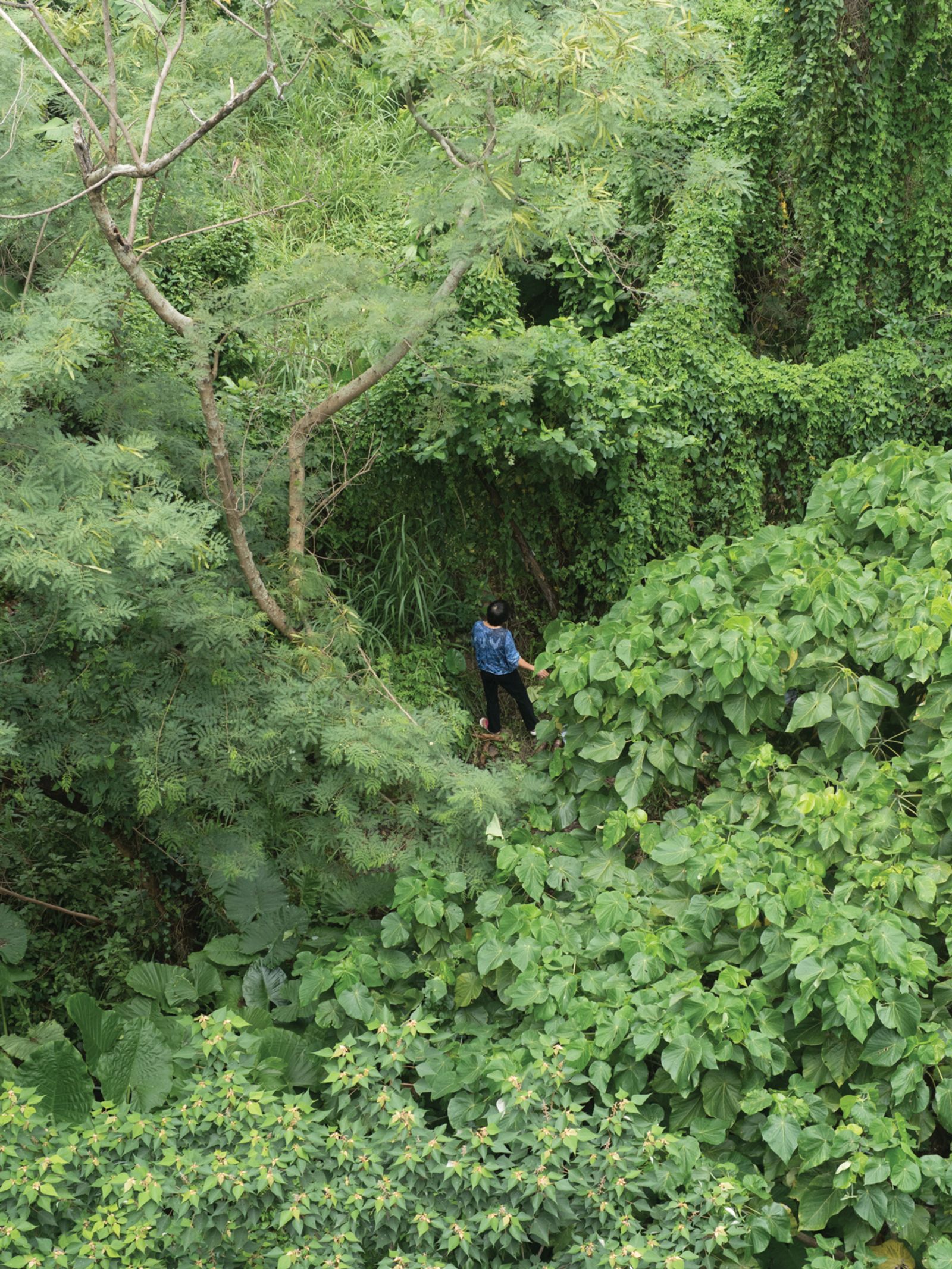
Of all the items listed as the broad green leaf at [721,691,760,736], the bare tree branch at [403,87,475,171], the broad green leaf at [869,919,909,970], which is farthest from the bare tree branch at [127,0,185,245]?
the broad green leaf at [869,919,909,970]

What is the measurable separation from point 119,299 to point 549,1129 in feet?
10.9

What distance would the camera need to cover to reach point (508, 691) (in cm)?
665

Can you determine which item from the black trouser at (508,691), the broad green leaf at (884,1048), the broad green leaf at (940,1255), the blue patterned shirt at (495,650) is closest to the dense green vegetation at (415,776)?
the broad green leaf at (884,1048)

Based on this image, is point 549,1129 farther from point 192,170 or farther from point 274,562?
point 192,170

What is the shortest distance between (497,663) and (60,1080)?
3.31 m

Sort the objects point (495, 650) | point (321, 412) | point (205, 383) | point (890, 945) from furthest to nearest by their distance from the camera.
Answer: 1. point (495, 650)
2. point (321, 412)
3. point (205, 383)
4. point (890, 945)

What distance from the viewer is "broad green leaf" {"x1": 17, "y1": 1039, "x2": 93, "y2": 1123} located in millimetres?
3697

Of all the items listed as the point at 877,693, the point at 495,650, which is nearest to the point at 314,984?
the point at 877,693

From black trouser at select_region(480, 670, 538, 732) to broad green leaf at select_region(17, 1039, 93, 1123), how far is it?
10.5 ft

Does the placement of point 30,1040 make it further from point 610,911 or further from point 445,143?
point 445,143

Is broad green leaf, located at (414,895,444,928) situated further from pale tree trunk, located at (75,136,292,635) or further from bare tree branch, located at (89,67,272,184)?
bare tree branch, located at (89,67,272,184)

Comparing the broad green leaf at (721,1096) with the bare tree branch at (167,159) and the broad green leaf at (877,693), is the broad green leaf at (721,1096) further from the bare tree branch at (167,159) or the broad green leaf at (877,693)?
the bare tree branch at (167,159)

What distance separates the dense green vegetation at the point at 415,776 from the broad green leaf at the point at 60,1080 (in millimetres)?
11

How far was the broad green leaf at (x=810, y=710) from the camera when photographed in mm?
3793
